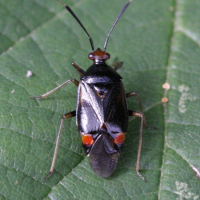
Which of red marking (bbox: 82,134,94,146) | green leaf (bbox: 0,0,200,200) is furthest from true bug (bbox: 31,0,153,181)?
green leaf (bbox: 0,0,200,200)

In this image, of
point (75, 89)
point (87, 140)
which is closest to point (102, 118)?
point (87, 140)

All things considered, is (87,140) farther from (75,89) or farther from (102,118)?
(75,89)

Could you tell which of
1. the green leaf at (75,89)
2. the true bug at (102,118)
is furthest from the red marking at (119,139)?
the green leaf at (75,89)

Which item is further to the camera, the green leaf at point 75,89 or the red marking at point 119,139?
the red marking at point 119,139

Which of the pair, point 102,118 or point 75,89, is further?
point 75,89

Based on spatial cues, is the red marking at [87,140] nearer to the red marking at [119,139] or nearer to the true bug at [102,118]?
the true bug at [102,118]

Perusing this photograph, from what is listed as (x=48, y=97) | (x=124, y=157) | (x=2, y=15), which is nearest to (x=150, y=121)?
(x=124, y=157)
